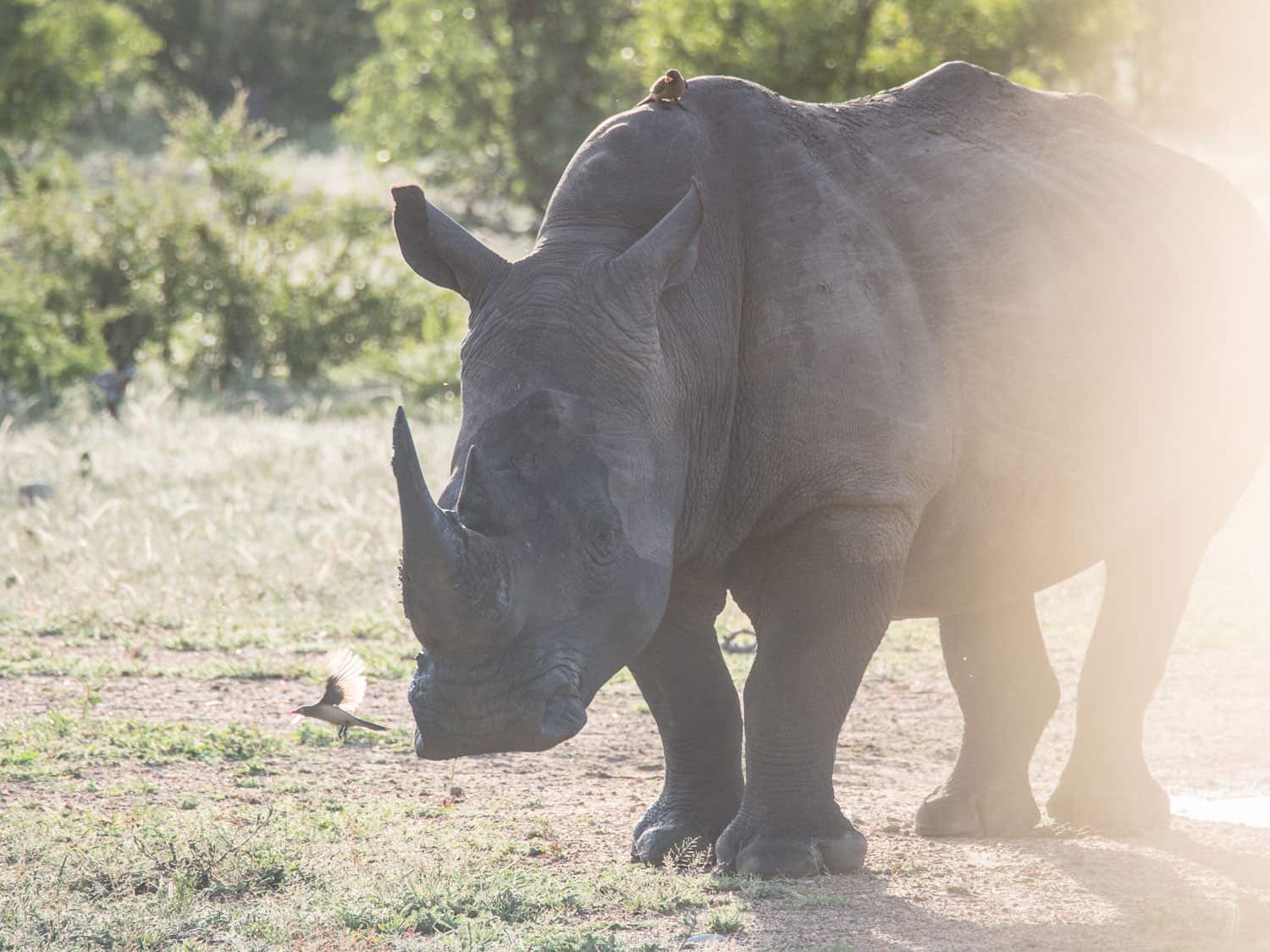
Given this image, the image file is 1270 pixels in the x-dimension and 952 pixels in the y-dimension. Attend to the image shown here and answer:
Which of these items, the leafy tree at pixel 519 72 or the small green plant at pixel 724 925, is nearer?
the small green plant at pixel 724 925

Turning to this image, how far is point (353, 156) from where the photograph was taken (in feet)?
102

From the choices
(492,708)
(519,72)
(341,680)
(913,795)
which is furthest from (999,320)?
(519,72)

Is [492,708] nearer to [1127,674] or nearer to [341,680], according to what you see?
[341,680]

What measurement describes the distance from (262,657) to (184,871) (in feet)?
11.2

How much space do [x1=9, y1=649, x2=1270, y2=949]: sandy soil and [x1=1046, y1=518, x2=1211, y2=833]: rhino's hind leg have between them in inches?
7.1

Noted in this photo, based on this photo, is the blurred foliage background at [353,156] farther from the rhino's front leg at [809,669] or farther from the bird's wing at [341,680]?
the rhino's front leg at [809,669]

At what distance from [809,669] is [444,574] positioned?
1.32m

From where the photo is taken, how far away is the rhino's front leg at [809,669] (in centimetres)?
507

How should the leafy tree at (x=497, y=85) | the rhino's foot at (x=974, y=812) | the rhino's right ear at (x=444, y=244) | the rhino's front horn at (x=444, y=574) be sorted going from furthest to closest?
the leafy tree at (x=497, y=85) → the rhino's foot at (x=974, y=812) → the rhino's right ear at (x=444, y=244) → the rhino's front horn at (x=444, y=574)

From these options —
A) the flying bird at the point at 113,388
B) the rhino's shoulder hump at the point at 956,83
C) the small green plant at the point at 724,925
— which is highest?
the rhino's shoulder hump at the point at 956,83

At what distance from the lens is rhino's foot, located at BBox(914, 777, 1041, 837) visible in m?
6.14

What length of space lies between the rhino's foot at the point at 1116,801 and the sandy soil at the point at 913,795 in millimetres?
97

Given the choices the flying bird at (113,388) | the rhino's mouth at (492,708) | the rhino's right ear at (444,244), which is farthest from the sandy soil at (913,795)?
the flying bird at (113,388)

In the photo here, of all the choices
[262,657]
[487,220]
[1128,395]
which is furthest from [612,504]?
[487,220]
